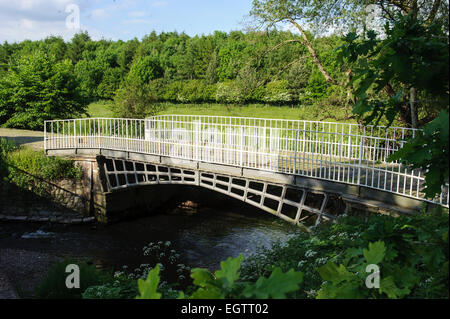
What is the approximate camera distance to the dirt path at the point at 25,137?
59.8 ft

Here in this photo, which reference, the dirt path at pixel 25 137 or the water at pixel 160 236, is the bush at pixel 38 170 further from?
the water at pixel 160 236

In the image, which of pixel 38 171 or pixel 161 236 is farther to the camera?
pixel 38 171

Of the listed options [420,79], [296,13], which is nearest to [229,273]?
[420,79]

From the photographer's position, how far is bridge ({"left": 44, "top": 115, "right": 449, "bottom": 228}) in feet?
27.6

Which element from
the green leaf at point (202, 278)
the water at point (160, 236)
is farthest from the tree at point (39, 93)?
the green leaf at point (202, 278)

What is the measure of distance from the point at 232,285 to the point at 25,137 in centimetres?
2116

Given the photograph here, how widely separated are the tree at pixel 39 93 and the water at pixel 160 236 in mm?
8423

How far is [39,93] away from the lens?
21.8 metres

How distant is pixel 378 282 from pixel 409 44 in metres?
1.33

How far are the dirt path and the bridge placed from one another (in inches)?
74.9
